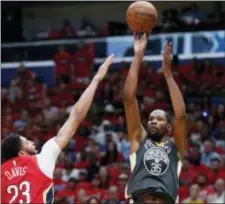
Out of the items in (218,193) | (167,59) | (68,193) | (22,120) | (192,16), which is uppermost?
(192,16)

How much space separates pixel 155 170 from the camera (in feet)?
24.8

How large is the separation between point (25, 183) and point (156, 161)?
139cm

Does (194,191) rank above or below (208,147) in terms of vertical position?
below

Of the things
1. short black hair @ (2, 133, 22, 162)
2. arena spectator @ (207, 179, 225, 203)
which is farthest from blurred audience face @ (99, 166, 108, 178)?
short black hair @ (2, 133, 22, 162)

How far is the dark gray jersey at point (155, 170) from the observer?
Answer: 748 cm

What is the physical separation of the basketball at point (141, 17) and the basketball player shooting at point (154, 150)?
0.54ft

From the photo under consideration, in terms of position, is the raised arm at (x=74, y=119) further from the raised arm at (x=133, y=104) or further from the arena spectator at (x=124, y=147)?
the arena spectator at (x=124, y=147)

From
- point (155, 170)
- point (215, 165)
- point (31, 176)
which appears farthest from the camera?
point (215, 165)

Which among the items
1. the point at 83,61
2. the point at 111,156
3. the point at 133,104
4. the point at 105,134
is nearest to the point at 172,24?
the point at 83,61

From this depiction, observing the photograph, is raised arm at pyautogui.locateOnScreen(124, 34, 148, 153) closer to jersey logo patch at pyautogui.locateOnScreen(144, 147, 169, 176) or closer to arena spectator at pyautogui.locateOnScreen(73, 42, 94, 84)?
Answer: jersey logo patch at pyautogui.locateOnScreen(144, 147, 169, 176)

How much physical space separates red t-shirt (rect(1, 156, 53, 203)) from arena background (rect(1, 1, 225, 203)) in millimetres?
7628

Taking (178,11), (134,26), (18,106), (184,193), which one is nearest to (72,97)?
(18,106)

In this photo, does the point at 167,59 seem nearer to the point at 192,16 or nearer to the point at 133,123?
the point at 133,123

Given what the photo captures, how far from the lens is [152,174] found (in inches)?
297
